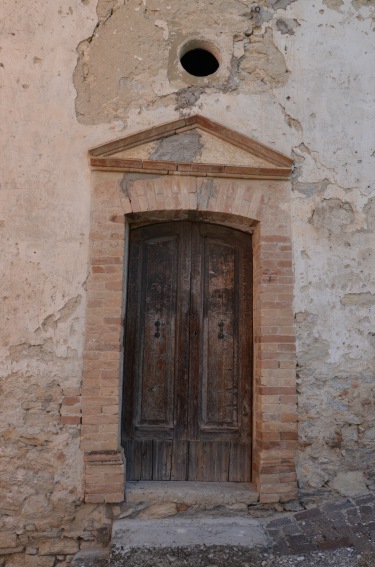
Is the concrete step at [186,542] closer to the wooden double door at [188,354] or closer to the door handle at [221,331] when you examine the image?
the wooden double door at [188,354]

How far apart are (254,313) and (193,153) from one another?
5.02 feet

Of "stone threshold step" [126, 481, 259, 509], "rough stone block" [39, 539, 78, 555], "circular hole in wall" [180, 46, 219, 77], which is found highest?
"circular hole in wall" [180, 46, 219, 77]

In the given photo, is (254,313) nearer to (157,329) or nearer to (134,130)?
(157,329)

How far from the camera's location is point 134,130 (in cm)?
460

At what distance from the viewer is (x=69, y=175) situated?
14.7ft

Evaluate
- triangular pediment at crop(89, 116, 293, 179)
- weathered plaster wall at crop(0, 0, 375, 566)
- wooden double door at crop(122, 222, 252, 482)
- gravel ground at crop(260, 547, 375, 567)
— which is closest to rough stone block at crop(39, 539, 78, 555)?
weathered plaster wall at crop(0, 0, 375, 566)

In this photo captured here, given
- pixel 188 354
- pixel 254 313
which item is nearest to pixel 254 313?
pixel 254 313

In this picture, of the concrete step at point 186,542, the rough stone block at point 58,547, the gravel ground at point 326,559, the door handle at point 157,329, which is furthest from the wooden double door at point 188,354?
the gravel ground at point 326,559

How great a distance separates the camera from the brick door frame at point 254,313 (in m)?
4.14

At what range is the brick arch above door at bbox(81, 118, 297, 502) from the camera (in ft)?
13.6

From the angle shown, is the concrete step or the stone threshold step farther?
the stone threshold step

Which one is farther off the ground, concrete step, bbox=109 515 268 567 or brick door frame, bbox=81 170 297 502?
brick door frame, bbox=81 170 297 502

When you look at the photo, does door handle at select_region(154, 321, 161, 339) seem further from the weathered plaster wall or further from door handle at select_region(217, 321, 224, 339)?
the weathered plaster wall

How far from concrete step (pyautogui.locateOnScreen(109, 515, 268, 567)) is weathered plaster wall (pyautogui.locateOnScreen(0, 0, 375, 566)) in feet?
1.32
